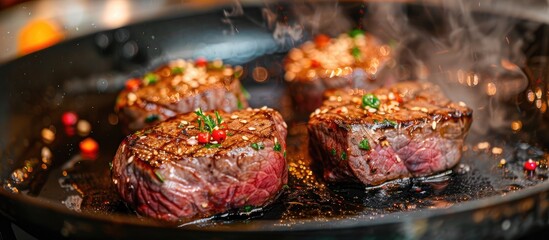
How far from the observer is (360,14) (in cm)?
675

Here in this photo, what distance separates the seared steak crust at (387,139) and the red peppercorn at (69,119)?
85.7 inches

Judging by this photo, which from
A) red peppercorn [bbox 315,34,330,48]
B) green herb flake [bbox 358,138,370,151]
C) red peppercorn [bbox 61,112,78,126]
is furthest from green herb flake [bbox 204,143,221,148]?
red peppercorn [bbox 315,34,330,48]

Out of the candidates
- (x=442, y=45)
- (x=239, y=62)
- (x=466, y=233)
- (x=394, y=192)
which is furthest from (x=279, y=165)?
(x=442, y=45)

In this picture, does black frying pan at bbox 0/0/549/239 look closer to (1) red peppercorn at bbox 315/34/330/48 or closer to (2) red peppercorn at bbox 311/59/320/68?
(1) red peppercorn at bbox 315/34/330/48

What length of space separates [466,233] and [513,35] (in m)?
3.45

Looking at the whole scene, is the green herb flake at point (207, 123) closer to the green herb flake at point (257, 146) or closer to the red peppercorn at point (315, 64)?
the green herb flake at point (257, 146)

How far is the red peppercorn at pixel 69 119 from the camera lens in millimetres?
5262

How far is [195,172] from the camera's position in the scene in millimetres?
3834

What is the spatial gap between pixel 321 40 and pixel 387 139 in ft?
7.63

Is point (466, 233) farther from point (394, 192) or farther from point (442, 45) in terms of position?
point (442, 45)

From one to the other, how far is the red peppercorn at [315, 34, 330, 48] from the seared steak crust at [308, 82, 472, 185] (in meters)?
1.73

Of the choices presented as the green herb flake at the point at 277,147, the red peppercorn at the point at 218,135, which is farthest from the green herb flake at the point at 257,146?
the red peppercorn at the point at 218,135

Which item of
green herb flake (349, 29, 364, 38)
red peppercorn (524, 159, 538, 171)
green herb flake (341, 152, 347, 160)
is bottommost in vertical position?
red peppercorn (524, 159, 538, 171)

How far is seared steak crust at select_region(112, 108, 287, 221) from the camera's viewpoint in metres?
3.81
